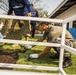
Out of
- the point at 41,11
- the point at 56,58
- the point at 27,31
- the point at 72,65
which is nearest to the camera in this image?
the point at 72,65

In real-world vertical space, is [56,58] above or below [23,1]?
below

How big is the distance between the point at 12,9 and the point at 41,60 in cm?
189

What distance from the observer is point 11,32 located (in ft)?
14.3

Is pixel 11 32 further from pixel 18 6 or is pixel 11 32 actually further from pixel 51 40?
pixel 51 40

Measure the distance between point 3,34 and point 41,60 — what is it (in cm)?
243

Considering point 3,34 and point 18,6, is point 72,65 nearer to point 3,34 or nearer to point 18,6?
point 18,6

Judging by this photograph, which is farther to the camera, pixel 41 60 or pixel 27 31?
pixel 27 31

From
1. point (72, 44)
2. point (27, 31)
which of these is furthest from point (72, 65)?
point (27, 31)

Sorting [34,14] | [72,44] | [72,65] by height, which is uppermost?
[34,14]

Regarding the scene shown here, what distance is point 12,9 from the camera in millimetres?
4109

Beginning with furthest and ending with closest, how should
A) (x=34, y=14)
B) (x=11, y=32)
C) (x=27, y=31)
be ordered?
1. (x=34, y=14)
2. (x=11, y=32)
3. (x=27, y=31)

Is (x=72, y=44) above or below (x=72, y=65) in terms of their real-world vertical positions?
above

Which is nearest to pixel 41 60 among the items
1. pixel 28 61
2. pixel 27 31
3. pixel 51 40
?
pixel 28 61

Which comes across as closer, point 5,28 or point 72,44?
point 72,44
